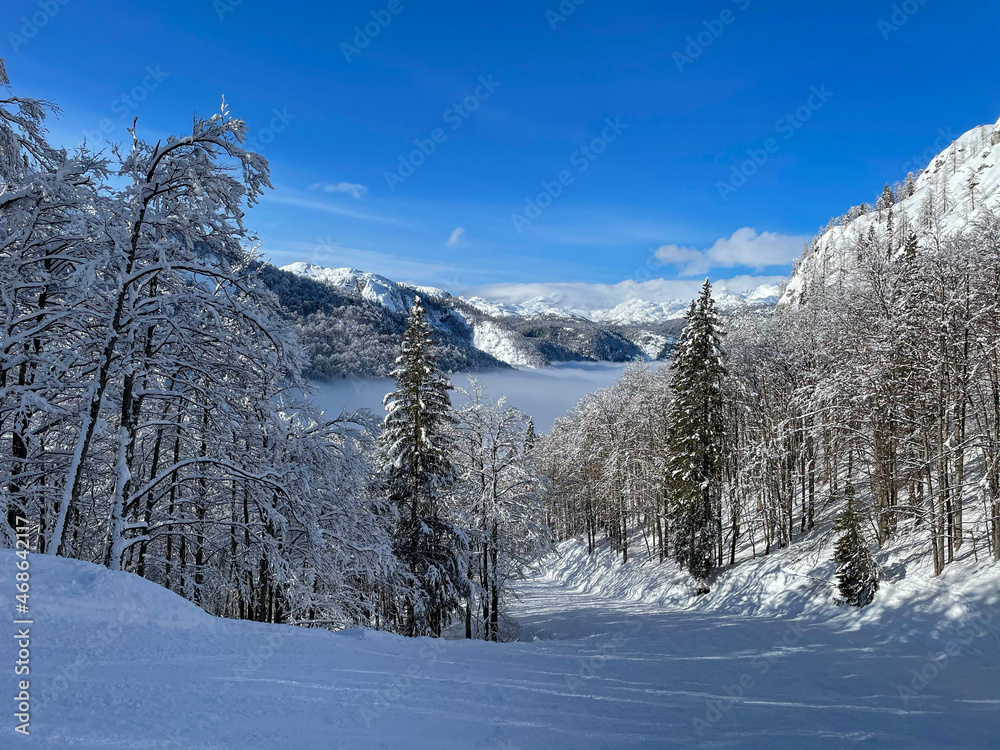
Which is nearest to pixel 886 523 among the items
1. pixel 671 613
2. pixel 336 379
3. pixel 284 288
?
pixel 671 613

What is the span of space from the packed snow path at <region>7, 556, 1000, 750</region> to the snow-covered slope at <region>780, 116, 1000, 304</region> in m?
93.2

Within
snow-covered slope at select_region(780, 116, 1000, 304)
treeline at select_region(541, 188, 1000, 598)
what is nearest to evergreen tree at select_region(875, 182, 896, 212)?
snow-covered slope at select_region(780, 116, 1000, 304)

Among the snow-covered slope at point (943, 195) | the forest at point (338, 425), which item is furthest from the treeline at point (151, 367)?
the snow-covered slope at point (943, 195)

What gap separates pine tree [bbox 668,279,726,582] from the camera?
23.9 metres

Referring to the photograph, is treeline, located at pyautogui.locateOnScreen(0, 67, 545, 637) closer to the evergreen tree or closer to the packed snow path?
the packed snow path

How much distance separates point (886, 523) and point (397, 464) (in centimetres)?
1716

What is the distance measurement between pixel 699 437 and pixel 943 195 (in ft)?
389

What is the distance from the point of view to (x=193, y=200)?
7477 mm

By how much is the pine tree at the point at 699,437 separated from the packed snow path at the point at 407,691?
44.1 feet

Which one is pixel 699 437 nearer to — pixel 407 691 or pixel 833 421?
pixel 833 421

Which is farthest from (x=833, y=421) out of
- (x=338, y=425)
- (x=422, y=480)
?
(x=338, y=425)

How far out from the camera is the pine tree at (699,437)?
78.4 ft

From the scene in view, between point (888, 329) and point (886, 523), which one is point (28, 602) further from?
→ point (886, 523)
